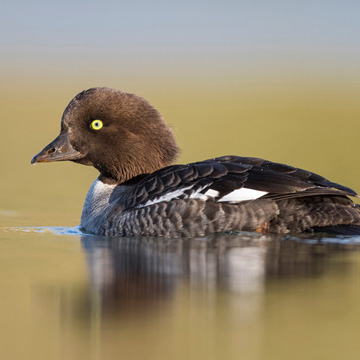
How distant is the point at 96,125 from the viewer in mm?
8906

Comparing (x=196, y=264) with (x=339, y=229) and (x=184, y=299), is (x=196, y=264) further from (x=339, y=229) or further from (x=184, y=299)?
(x=339, y=229)

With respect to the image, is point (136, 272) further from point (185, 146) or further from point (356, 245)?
point (185, 146)

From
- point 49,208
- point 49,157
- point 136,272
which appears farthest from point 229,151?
point 136,272

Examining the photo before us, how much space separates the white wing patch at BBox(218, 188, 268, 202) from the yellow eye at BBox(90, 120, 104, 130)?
1851mm

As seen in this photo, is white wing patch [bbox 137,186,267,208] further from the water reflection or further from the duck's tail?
the duck's tail

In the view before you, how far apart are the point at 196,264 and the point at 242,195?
57.2 inches

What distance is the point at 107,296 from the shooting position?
5.41 metres

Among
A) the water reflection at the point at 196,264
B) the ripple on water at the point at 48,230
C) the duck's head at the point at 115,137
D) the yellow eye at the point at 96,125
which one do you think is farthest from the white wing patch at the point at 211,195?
the yellow eye at the point at 96,125

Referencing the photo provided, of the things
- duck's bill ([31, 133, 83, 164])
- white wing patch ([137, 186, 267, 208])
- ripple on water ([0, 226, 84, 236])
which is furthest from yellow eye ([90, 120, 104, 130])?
white wing patch ([137, 186, 267, 208])

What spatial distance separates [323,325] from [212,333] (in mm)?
668

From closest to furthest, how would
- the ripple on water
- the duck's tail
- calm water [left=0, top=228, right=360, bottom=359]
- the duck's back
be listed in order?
calm water [left=0, top=228, right=360, bottom=359], the duck's tail, the duck's back, the ripple on water

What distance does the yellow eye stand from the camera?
8887 mm

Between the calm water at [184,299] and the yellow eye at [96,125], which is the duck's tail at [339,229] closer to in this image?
the calm water at [184,299]

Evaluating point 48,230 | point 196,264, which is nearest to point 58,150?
point 48,230
